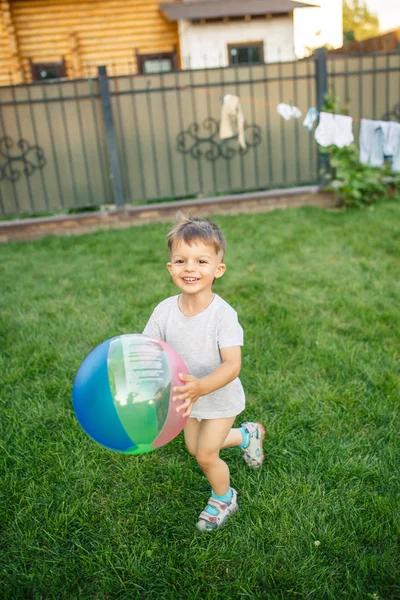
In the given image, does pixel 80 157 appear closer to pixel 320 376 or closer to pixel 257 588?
pixel 320 376

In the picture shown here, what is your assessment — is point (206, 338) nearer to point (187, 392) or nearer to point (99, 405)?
point (187, 392)

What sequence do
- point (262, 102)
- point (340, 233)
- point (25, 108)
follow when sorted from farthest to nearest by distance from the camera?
point (262, 102) → point (25, 108) → point (340, 233)

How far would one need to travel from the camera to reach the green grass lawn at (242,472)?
176 cm

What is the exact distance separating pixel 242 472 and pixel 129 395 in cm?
88

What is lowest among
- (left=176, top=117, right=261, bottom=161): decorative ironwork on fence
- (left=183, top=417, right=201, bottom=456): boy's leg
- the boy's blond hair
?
(left=183, top=417, right=201, bottom=456): boy's leg

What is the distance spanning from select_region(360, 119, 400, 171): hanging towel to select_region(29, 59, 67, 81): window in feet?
29.5

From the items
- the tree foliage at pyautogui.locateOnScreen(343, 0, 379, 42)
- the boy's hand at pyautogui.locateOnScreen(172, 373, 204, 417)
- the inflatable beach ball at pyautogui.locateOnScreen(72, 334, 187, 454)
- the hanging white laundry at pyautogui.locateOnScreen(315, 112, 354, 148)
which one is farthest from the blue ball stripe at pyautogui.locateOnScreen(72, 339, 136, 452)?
the tree foliage at pyautogui.locateOnScreen(343, 0, 379, 42)

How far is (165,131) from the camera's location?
705 cm

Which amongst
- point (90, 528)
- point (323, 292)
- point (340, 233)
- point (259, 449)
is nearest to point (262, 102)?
point (340, 233)

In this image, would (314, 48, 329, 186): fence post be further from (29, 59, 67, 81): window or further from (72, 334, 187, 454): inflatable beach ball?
(29, 59, 67, 81): window

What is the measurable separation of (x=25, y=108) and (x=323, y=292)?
4878mm

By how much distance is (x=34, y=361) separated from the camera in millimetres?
3234

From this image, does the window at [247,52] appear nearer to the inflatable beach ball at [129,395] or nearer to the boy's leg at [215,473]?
the boy's leg at [215,473]

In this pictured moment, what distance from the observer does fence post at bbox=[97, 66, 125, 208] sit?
6.52 meters
